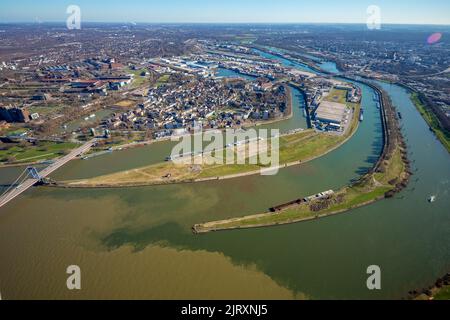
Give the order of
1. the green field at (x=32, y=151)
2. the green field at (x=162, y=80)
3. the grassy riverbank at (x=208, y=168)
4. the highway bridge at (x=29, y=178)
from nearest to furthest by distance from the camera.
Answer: the highway bridge at (x=29, y=178) < the grassy riverbank at (x=208, y=168) < the green field at (x=32, y=151) < the green field at (x=162, y=80)

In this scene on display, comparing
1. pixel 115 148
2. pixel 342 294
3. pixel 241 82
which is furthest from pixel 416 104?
pixel 115 148

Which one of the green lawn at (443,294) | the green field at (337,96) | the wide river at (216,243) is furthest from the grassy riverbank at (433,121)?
the green lawn at (443,294)

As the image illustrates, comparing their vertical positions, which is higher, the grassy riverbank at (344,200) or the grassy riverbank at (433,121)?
the grassy riverbank at (433,121)

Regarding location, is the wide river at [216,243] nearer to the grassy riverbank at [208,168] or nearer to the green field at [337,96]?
the grassy riverbank at [208,168]

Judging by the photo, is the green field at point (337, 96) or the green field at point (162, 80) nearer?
the green field at point (337, 96)

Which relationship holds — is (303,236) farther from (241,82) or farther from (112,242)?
(241,82)

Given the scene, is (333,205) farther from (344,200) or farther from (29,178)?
(29,178)
